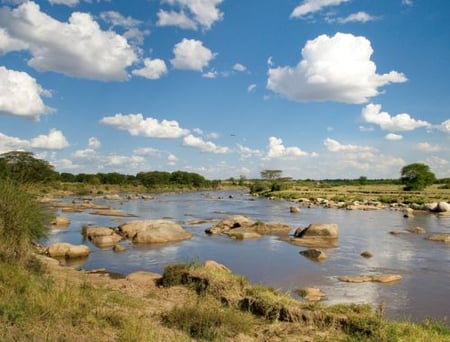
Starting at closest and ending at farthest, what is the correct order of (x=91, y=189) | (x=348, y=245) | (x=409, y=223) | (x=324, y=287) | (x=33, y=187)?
(x=324, y=287)
(x=33, y=187)
(x=348, y=245)
(x=409, y=223)
(x=91, y=189)

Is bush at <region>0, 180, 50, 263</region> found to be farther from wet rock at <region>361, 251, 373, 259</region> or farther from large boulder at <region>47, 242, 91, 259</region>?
wet rock at <region>361, 251, 373, 259</region>

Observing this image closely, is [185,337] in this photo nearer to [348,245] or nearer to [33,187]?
[33,187]

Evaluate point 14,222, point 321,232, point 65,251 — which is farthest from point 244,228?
point 14,222

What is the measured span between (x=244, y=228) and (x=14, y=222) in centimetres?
2292

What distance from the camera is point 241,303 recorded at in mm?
12242

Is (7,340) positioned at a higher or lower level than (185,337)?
higher

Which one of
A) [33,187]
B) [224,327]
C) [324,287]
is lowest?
[324,287]

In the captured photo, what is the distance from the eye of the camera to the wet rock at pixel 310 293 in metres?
16.3

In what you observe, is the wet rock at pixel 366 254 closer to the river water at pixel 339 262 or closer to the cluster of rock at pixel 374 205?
the river water at pixel 339 262

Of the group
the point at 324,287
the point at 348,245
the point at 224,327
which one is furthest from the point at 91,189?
the point at 224,327

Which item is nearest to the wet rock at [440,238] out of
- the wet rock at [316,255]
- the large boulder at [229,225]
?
the wet rock at [316,255]

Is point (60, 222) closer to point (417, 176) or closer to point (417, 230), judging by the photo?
point (417, 230)

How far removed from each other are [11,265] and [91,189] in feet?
315

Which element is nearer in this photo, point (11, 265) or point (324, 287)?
point (11, 265)
